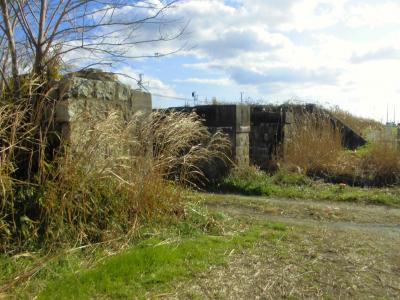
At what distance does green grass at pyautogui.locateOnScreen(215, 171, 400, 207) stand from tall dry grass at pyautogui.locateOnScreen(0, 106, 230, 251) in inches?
136

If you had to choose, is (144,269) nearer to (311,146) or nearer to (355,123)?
(311,146)

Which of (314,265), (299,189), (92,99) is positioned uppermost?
(92,99)

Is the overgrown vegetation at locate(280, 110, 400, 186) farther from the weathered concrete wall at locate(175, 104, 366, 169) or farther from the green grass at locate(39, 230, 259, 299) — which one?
the green grass at locate(39, 230, 259, 299)

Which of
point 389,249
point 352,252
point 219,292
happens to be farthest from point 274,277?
point 389,249

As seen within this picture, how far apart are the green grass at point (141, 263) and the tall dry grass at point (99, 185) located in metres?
0.25

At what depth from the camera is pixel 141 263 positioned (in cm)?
458

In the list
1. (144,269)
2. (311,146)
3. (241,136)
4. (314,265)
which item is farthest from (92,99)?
(311,146)

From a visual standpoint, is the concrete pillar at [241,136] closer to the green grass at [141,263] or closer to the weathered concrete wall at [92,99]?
the weathered concrete wall at [92,99]

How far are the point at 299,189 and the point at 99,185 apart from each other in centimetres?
553

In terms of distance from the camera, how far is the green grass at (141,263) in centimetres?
402

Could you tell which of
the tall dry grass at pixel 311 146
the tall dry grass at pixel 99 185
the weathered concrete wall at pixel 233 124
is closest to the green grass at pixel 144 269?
the tall dry grass at pixel 99 185

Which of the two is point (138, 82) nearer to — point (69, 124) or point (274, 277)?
point (69, 124)

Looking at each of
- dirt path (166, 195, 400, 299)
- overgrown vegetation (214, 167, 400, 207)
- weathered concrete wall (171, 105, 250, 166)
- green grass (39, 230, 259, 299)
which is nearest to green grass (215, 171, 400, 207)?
overgrown vegetation (214, 167, 400, 207)

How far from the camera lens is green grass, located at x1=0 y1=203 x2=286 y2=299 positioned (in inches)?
158
